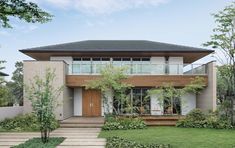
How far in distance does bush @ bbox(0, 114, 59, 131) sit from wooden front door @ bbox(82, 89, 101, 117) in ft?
22.4

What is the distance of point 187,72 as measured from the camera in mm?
26562

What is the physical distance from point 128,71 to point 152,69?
1.81m

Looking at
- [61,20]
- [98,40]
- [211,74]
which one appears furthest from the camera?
[98,40]

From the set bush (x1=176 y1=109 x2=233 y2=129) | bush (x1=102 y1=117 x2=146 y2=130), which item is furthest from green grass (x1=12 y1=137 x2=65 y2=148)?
bush (x1=176 y1=109 x2=233 y2=129)

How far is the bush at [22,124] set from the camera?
67.6 ft

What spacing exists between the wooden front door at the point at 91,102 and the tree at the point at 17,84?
1616 centimetres

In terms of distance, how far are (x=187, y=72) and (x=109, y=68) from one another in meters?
Answer: 6.20

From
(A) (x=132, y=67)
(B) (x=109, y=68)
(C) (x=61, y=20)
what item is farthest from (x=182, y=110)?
(C) (x=61, y=20)

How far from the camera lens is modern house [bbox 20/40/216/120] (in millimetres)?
25266

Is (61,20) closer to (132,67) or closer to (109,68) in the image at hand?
(109,68)

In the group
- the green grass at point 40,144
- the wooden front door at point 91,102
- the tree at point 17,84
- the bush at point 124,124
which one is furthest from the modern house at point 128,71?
the tree at point 17,84

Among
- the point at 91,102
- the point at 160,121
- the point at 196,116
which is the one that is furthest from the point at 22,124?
the point at 196,116

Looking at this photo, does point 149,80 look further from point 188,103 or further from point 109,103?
point 188,103

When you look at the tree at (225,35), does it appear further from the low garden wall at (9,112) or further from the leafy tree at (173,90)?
the low garden wall at (9,112)
